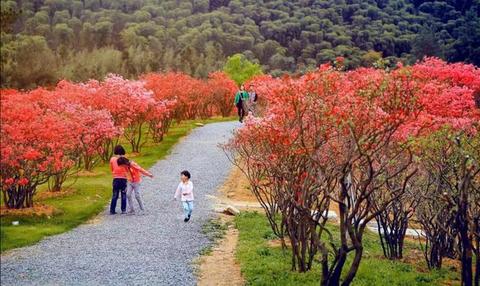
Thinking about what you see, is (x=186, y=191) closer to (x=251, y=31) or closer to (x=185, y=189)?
(x=185, y=189)

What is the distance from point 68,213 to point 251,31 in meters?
89.7

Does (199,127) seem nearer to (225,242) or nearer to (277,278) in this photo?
(225,242)

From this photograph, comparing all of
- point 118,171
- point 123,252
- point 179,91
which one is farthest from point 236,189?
point 179,91

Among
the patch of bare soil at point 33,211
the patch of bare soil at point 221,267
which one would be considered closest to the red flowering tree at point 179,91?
the patch of bare soil at point 33,211

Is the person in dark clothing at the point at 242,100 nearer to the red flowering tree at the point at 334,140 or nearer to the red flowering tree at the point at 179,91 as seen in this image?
the red flowering tree at the point at 179,91

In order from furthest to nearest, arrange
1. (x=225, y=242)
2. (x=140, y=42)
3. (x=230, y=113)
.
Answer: (x=140, y=42), (x=230, y=113), (x=225, y=242)

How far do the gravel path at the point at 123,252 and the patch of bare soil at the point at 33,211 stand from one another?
48.8 inches

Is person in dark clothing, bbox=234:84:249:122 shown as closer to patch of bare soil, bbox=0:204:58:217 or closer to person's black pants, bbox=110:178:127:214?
person's black pants, bbox=110:178:127:214

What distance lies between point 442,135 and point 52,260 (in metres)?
9.36

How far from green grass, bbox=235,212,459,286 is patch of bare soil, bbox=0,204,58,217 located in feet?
19.5

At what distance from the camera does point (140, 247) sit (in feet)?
47.5

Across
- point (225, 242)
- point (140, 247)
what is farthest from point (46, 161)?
point (225, 242)

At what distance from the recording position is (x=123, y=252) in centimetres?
1388

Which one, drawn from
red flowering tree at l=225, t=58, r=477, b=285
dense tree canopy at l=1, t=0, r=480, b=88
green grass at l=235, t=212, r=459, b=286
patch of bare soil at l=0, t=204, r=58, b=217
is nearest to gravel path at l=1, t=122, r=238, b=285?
patch of bare soil at l=0, t=204, r=58, b=217
